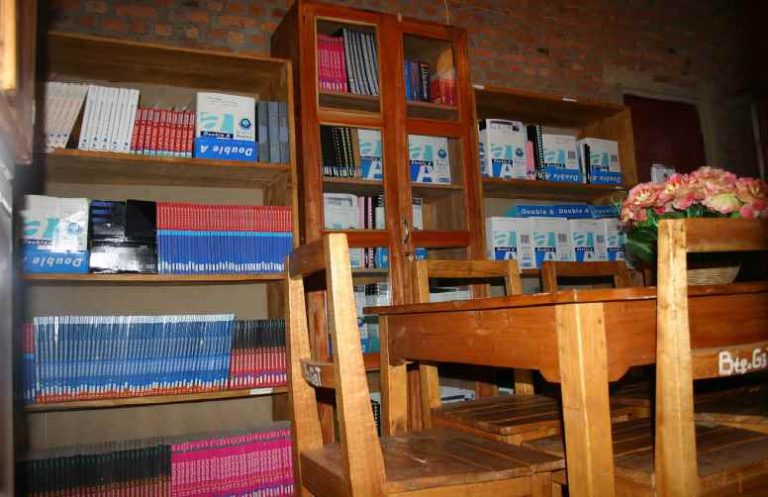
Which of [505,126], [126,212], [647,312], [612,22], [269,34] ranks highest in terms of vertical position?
[612,22]

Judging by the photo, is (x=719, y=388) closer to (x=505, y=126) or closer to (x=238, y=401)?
(x=505, y=126)

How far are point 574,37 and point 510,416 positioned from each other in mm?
3256

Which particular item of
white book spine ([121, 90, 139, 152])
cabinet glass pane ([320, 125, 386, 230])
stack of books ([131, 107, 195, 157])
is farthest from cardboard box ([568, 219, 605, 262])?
white book spine ([121, 90, 139, 152])

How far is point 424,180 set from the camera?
9.89 ft

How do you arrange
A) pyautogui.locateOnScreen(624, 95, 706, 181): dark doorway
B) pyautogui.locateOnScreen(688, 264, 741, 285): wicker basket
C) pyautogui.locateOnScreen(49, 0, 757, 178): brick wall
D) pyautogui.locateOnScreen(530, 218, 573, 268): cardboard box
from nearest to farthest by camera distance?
pyautogui.locateOnScreen(688, 264, 741, 285): wicker basket, pyautogui.locateOnScreen(49, 0, 757, 178): brick wall, pyautogui.locateOnScreen(530, 218, 573, 268): cardboard box, pyautogui.locateOnScreen(624, 95, 706, 181): dark doorway

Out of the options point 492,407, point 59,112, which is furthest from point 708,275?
point 59,112

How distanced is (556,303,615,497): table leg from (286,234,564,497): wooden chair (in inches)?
10.0

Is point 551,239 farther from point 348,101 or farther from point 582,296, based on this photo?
point 582,296

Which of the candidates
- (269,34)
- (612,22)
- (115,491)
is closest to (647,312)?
(115,491)

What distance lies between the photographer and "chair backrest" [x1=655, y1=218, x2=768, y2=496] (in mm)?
1137

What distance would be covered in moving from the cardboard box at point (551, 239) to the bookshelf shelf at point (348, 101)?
1.16 m

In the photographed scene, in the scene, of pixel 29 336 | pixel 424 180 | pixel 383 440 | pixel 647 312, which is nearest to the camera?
pixel 647 312

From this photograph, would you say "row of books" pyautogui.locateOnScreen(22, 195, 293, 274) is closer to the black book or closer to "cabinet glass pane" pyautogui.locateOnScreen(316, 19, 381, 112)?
"cabinet glass pane" pyautogui.locateOnScreen(316, 19, 381, 112)

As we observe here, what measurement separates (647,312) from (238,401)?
2.11 m
